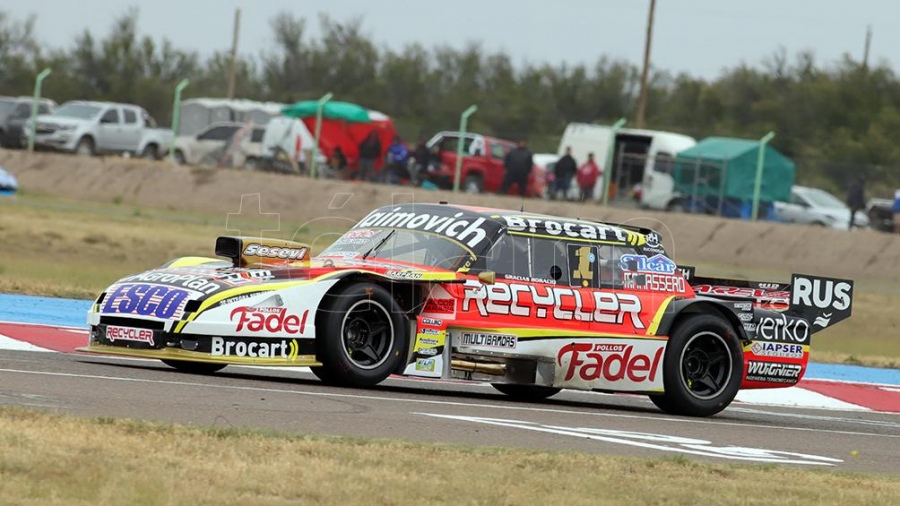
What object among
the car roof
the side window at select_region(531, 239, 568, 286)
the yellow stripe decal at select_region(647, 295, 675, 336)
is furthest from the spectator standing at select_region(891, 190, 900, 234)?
the side window at select_region(531, 239, 568, 286)

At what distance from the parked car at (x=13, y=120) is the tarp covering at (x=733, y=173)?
1803 cm

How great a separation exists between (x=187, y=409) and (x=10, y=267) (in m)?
13.6

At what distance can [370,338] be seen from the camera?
11164 mm

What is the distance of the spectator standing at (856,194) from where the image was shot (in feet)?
113

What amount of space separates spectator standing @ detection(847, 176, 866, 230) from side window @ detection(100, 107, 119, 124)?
65.2 ft

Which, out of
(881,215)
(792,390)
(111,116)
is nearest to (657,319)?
(792,390)

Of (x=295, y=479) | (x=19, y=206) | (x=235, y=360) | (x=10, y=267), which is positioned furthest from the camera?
(x=19, y=206)

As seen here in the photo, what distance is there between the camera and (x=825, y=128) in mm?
64375

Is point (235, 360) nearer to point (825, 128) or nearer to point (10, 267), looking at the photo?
point (10, 267)

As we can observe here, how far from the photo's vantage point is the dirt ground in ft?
104

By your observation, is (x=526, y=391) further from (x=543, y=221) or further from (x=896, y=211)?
(x=896, y=211)

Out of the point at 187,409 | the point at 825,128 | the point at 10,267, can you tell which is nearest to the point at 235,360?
the point at 187,409

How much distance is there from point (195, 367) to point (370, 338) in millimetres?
1409

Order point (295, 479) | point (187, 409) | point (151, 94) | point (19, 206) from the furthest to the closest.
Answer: point (151, 94) → point (19, 206) → point (187, 409) → point (295, 479)
